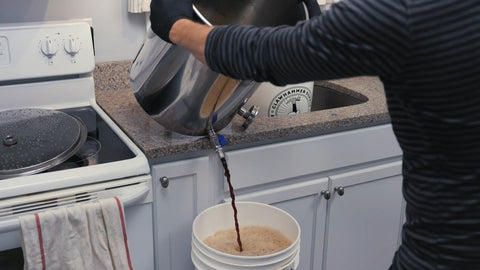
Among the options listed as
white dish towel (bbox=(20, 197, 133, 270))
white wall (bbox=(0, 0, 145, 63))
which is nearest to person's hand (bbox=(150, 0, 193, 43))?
white dish towel (bbox=(20, 197, 133, 270))

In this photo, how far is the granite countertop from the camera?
4.60ft

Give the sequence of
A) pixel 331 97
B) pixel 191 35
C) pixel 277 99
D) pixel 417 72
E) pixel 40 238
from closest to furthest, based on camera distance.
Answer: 1. pixel 417 72
2. pixel 191 35
3. pixel 40 238
4. pixel 277 99
5. pixel 331 97

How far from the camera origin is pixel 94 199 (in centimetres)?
127

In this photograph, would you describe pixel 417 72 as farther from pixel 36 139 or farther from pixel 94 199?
pixel 36 139

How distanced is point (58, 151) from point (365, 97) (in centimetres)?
102

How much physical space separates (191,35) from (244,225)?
0.67 m

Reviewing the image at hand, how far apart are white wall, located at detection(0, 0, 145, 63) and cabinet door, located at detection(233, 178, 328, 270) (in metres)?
0.69

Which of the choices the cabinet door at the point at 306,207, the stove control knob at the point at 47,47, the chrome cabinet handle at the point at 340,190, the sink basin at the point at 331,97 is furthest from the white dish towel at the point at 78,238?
the sink basin at the point at 331,97

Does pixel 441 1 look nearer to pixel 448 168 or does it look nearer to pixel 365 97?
pixel 448 168

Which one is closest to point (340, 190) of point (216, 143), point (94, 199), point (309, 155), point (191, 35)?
point (309, 155)

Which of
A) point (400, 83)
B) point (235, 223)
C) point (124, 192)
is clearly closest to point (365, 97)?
point (235, 223)

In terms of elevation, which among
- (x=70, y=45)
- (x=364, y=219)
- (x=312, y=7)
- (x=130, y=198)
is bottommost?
(x=364, y=219)

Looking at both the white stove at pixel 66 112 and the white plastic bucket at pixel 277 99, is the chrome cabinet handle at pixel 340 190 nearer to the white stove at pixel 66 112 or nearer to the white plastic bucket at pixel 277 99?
the white plastic bucket at pixel 277 99

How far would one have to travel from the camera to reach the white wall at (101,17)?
1.66 metres
